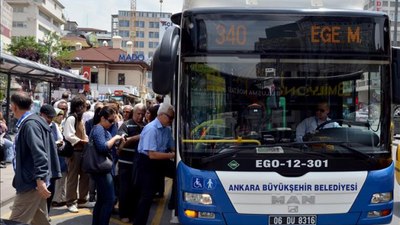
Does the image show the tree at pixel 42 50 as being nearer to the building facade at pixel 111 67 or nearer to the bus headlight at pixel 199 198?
the building facade at pixel 111 67

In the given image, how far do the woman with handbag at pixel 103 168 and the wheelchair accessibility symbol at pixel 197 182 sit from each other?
4.32ft


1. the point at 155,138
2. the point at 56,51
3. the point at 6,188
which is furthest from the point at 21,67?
the point at 56,51

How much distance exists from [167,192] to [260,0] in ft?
18.4

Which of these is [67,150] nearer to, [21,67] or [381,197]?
[381,197]

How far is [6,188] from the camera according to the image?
8906mm

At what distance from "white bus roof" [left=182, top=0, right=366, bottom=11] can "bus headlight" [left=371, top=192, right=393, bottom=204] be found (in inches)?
83.4

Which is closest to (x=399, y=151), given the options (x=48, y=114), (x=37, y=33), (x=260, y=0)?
(x=260, y=0)

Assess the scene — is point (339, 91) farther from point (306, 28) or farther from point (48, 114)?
point (48, 114)

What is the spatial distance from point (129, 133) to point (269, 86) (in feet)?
10.1

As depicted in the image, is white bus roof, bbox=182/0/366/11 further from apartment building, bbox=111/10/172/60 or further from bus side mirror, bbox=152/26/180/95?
apartment building, bbox=111/10/172/60

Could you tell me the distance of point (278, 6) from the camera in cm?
568

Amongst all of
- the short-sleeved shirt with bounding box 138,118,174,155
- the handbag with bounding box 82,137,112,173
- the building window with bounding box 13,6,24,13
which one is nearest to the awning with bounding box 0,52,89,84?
the handbag with bounding box 82,137,112,173

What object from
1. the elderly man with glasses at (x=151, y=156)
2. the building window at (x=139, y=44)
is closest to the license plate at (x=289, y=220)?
the elderly man with glasses at (x=151, y=156)

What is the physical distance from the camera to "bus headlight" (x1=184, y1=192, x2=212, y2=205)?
5.25 metres
